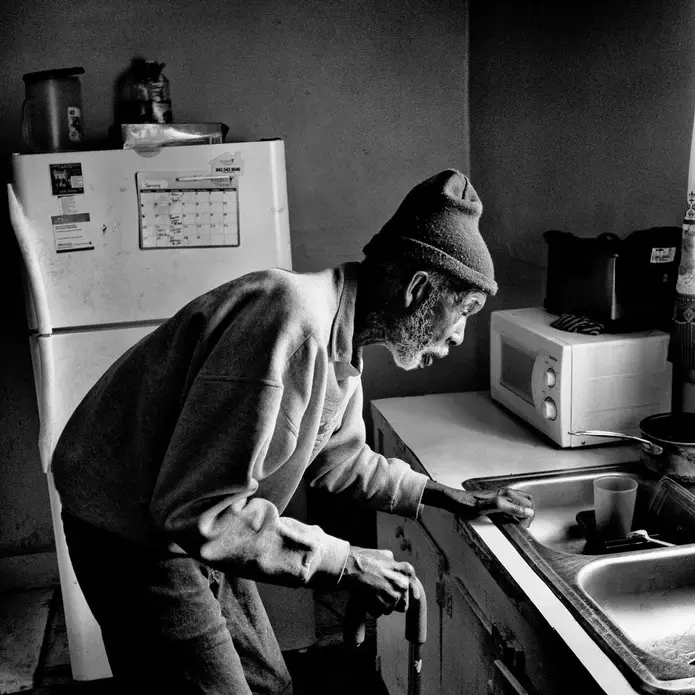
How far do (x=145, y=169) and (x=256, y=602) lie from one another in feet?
4.22

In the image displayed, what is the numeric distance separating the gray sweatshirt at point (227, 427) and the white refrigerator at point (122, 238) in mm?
941

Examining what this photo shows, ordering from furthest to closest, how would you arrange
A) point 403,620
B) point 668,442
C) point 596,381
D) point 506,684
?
point 403,620 → point 596,381 → point 668,442 → point 506,684

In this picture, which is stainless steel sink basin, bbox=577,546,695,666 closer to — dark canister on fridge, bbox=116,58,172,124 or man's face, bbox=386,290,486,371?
man's face, bbox=386,290,486,371

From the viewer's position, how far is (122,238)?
2.45 meters

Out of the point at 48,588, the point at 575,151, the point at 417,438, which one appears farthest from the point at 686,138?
the point at 48,588

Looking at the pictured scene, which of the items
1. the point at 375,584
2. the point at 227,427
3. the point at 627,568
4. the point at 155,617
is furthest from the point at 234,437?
the point at 627,568

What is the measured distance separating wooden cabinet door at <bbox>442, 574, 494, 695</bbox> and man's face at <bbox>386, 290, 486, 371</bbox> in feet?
1.76

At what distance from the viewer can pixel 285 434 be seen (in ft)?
4.44

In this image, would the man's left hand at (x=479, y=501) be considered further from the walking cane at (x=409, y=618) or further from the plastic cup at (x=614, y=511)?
the walking cane at (x=409, y=618)

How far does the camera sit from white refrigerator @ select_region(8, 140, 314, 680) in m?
2.41

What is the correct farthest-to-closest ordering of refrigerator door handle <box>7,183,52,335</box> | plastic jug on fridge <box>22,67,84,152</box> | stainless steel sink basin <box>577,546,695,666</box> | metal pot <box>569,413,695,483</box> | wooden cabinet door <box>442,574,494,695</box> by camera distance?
plastic jug on fridge <box>22,67,84,152</box>
refrigerator door handle <box>7,183,52,335</box>
metal pot <box>569,413,695,483</box>
wooden cabinet door <box>442,574,494,695</box>
stainless steel sink basin <box>577,546,695,666</box>

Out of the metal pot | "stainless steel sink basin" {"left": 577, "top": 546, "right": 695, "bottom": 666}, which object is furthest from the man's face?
the metal pot

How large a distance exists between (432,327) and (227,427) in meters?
0.41

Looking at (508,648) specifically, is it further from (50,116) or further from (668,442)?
(50,116)
